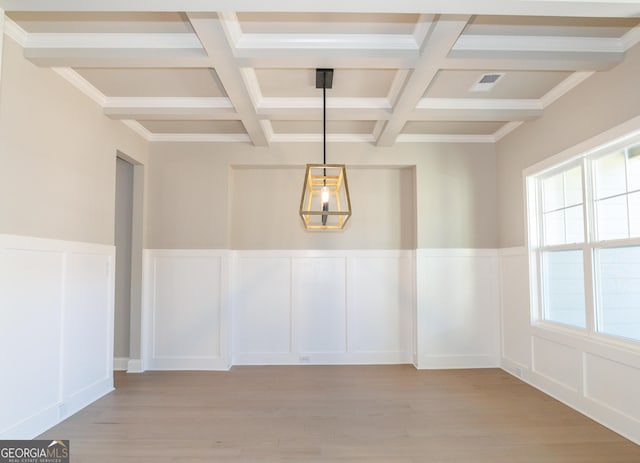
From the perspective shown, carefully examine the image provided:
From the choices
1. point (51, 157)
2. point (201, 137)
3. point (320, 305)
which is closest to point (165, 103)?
point (201, 137)

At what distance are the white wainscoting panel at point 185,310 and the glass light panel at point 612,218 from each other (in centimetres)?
389

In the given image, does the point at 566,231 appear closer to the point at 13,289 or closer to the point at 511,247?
the point at 511,247

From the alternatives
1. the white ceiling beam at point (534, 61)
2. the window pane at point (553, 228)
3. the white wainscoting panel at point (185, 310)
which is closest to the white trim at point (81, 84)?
the white wainscoting panel at point (185, 310)

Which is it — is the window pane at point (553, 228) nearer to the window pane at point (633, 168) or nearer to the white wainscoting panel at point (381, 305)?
the window pane at point (633, 168)

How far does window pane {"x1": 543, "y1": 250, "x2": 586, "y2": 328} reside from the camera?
3.56m

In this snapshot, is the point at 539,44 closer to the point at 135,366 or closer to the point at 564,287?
the point at 564,287

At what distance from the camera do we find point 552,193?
13.3 feet

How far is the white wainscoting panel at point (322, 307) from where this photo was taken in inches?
202

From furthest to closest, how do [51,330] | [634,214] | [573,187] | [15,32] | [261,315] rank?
[261,315] → [573,187] → [51,330] → [634,214] → [15,32]

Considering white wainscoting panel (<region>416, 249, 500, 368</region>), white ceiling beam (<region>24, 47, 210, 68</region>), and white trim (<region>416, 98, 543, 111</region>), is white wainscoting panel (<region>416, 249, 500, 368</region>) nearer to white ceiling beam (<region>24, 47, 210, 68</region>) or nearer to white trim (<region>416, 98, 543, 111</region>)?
white trim (<region>416, 98, 543, 111</region>)

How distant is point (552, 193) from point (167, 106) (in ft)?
13.0

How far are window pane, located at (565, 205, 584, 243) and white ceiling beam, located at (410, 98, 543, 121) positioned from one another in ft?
3.46

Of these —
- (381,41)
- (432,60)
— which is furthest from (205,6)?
(432,60)

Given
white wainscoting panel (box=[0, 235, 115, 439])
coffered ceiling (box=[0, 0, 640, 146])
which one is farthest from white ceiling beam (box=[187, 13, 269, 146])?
white wainscoting panel (box=[0, 235, 115, 439])
